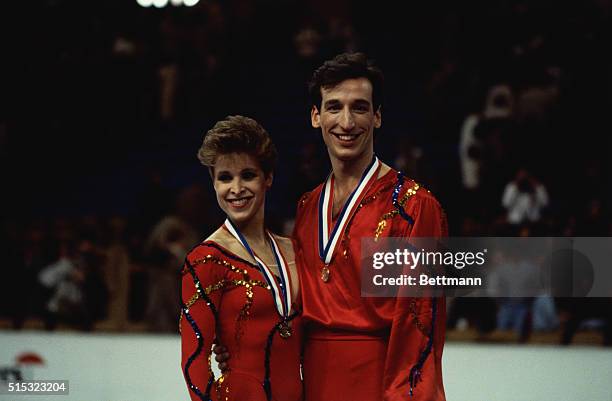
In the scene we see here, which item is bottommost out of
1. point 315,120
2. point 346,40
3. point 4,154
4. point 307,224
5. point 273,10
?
point 307,224

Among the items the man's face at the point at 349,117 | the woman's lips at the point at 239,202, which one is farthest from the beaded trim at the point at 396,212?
the woman's lips at the point at 239,202

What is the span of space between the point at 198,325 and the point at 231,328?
0.12 meters

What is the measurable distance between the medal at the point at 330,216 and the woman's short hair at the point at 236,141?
0.28m

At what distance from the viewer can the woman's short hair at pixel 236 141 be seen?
131 inches

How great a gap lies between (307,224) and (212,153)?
48 cm

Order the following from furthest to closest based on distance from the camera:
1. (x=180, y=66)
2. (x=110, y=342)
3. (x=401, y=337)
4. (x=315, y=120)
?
(x=180, y=66) → (x=110, y=342) → (x=315, y=120) → (x=401, y=337)

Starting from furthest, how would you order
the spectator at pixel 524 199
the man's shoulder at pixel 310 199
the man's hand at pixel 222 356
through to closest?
the spectator at pixel 524 199
the man's shoulder at pixel 310 199
the man's hand at pixel 222 356

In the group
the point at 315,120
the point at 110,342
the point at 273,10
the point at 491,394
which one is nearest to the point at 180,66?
the point at 273,10

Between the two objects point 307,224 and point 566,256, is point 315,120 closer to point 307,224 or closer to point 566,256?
point 307,224

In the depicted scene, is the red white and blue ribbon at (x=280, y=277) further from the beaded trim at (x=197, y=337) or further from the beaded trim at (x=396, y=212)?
the beaded trim at (x=396, y=212)

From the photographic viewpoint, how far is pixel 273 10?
14492mm

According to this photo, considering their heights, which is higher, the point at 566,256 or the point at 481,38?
the point at 481,38

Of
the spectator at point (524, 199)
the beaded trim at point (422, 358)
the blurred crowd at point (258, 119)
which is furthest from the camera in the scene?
the blurred crowd at point (258, 119)

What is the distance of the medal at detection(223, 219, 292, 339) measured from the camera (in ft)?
10.8
